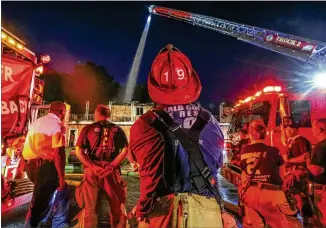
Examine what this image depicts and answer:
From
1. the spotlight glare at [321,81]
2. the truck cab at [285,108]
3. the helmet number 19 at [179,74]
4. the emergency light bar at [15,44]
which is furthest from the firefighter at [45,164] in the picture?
the spotlight glare at [321,81]

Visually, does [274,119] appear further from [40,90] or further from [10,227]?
[10,227]

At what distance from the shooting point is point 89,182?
3584 mm

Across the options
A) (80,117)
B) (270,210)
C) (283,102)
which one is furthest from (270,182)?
(80,117)

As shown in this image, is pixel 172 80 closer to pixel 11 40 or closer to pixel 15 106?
pixel 15 106

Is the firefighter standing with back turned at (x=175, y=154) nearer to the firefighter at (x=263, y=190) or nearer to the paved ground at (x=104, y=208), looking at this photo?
the firefighter at (x=263, y=190)

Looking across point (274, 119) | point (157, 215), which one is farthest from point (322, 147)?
point (157, 215)

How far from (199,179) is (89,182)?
2.32 metres

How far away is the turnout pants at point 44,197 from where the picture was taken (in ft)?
11.4

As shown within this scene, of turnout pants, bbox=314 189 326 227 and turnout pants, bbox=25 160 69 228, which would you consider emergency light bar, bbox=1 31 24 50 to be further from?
turnout pants, bbox=314 189 326 227

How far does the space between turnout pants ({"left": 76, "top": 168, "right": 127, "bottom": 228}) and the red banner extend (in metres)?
1.24

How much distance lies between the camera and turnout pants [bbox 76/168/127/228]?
3.49m

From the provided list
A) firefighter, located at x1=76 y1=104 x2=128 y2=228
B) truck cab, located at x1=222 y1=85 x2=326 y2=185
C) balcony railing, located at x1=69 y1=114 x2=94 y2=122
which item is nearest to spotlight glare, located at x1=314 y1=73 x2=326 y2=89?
truck cab, located at x1=222 y1=85 x2=326 y2=185

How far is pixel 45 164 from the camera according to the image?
3572 mm

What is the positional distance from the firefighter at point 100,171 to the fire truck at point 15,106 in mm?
1021
